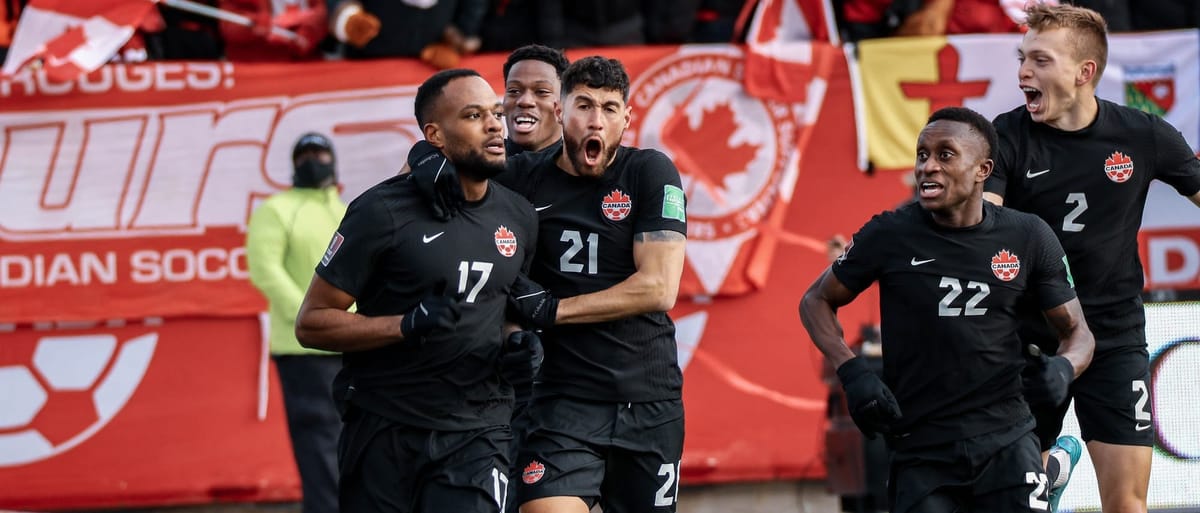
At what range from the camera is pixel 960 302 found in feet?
19.7

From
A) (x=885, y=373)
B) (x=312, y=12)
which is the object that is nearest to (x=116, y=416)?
(x=312, y=12)

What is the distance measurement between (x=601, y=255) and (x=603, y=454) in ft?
2.59

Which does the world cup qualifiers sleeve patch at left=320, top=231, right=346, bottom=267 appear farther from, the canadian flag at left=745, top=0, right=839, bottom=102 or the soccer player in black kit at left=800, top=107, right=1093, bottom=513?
the canadian flag at left=745, top=0, right=839, bottom=102

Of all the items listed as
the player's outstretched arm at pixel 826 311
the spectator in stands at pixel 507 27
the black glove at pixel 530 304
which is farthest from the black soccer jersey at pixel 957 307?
the spectator in stands at pixel 507 27

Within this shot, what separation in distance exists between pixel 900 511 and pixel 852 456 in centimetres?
363

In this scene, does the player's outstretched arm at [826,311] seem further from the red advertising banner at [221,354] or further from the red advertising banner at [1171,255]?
the red advertising banner at [1171,255]

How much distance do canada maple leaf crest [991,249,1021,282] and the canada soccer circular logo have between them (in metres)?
4.62

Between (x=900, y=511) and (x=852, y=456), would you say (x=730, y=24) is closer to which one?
(x=852, y=456)

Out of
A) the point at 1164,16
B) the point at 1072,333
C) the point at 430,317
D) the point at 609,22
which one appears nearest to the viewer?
the point at 430,317

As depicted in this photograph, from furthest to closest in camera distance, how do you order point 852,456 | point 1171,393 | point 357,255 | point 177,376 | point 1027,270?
point 177,376 < point 852,456 < point 1171,393 < point 1027,270 < point 357,255

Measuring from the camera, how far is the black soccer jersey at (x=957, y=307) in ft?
19.7

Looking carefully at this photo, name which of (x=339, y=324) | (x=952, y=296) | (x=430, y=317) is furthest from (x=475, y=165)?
(x=952, y=296)

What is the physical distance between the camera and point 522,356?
5.73 metres

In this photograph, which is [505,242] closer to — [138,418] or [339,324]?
[339,324]
